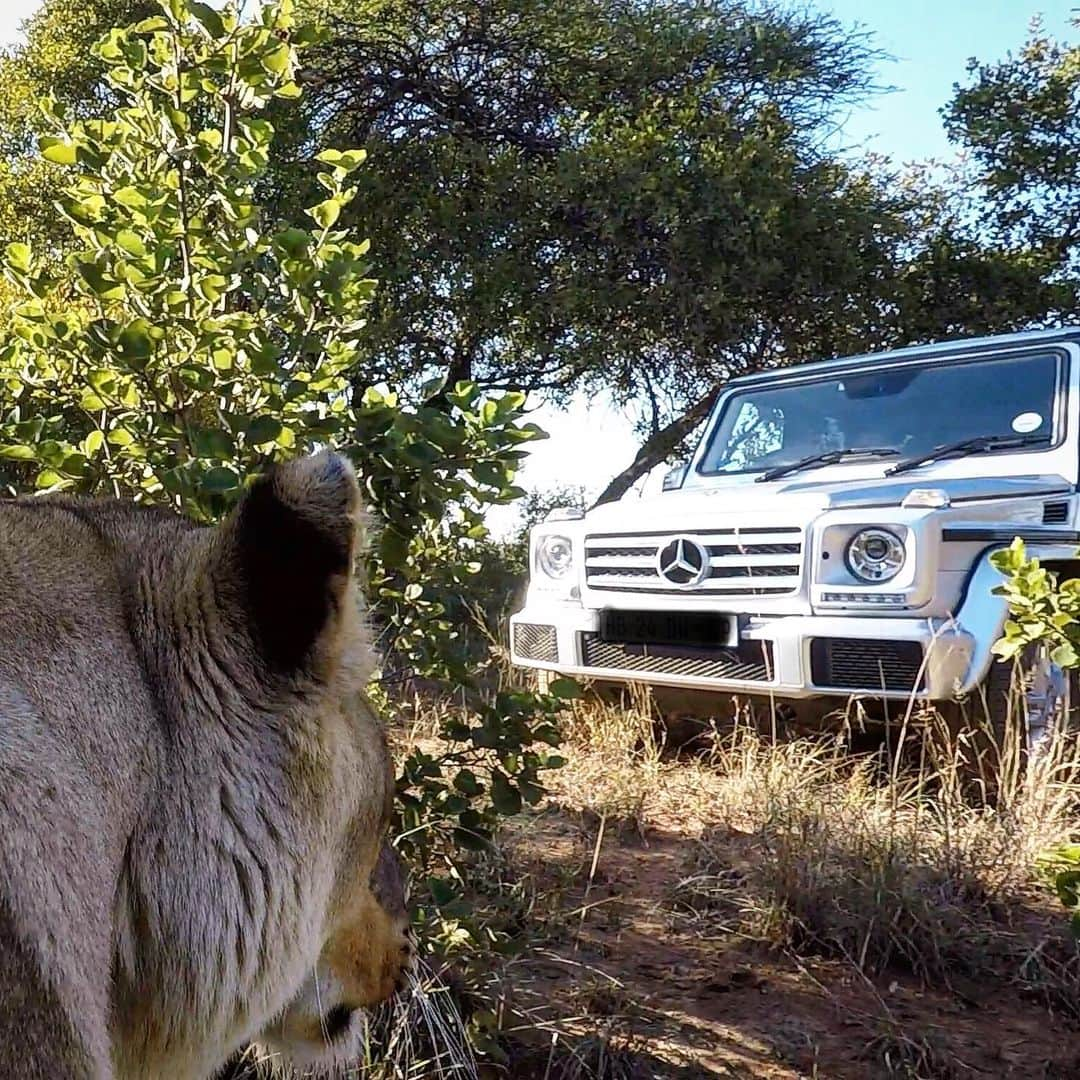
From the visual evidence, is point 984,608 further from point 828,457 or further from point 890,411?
point 890,411

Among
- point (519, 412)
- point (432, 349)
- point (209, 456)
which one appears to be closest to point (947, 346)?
point (519, 412)

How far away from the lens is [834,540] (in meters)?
4.62

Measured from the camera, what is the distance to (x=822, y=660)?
448 centimetres

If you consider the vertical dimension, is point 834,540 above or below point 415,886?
above

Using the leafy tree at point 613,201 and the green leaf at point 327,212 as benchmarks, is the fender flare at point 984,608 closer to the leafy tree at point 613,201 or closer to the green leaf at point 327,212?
the green leaf at point 327,212

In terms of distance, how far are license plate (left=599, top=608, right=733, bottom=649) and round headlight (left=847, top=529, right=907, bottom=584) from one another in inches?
22.9

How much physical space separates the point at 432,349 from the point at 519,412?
904 centimetres

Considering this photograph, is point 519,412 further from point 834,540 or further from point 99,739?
point 834,540

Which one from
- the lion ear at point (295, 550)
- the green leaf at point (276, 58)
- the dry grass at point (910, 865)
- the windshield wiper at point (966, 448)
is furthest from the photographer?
the windshield wiper at point (966, 448)

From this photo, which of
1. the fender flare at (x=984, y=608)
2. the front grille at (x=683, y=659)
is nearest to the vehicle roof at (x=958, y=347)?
the fender flare at (x=984, y=608)

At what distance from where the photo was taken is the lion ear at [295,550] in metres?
1.08

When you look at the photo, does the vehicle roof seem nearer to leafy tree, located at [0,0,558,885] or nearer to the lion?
leafy tree, located at [0,0,558,885]

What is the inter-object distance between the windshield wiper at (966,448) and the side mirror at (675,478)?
1487 mm

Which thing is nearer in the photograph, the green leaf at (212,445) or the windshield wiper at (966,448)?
the green leaf at (212,445)
